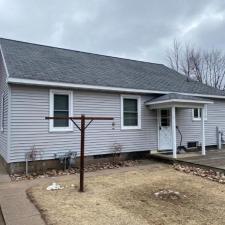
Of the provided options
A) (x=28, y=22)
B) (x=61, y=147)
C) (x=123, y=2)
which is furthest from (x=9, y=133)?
(x=28, y=22)

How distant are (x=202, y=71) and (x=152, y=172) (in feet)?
83.7

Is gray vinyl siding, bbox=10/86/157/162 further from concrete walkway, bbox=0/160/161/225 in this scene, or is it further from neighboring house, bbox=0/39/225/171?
concrete walkway, bbox=0/160/161/225

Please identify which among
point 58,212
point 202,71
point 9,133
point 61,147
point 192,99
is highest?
point 202,71

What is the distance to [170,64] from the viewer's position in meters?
31.8

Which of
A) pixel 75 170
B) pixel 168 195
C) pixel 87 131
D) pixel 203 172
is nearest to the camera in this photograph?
pixel 168 195

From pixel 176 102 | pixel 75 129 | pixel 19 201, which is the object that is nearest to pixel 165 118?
pixel 176 102

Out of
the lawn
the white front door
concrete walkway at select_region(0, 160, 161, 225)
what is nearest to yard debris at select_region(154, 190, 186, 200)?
the lawn

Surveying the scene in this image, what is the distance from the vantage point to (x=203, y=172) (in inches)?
312

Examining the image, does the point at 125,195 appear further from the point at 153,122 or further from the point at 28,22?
the point at 28,22

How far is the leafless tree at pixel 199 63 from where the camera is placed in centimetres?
3025

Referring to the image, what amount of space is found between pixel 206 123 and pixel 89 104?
649 centimetres

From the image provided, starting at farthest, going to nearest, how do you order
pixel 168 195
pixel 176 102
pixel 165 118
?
pixel 165 118 < pixel 176 102 < pixel 168 195

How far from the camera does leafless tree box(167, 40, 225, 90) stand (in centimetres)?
3025

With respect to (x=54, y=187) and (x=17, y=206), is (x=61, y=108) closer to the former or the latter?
(x=54, y=187)
